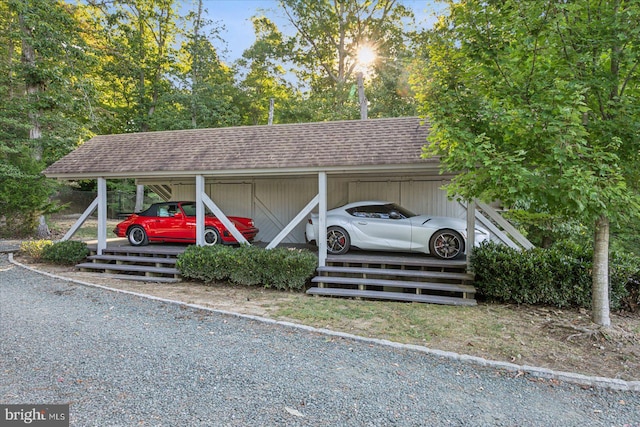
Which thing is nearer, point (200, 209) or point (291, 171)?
point (291, 171)

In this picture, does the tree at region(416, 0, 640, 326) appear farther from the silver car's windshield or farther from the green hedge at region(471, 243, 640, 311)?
the silver car's windshield

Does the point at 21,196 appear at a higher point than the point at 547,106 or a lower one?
lower

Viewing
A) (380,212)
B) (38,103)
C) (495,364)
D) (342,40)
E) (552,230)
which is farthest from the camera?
(342,40)

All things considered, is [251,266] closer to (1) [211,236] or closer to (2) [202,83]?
(1) [211,236]

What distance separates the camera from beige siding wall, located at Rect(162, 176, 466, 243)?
955 centimetres

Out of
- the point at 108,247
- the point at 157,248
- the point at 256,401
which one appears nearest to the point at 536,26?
the point at 256,401

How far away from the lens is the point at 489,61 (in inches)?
188

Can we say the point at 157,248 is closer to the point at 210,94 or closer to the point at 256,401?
the point at 256,401

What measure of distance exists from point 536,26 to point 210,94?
2151 centimetres

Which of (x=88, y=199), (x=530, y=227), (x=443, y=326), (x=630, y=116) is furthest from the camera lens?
(x=88, y=199)

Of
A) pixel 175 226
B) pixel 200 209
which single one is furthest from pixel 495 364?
pixel 175 226

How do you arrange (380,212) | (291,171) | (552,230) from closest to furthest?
(291,171), (380,212), (552,230)

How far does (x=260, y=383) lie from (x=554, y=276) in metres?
5.35

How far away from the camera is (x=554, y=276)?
5977mm
